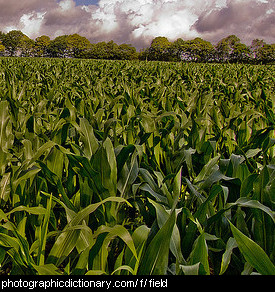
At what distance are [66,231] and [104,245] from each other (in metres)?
0.17

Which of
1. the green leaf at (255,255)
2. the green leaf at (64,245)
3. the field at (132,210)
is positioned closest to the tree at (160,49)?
the field at (132,210)

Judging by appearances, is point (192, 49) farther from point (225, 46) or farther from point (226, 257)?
point (226, 257)

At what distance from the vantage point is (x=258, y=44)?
210 feet

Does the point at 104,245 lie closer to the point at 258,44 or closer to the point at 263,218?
the point at 263,218

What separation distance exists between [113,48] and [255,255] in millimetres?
93791

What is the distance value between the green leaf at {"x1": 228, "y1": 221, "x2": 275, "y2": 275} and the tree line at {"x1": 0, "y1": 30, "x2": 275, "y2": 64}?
8008 centimetres

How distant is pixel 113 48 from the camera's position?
8938 centimetres

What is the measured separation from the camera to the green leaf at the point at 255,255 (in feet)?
3.30

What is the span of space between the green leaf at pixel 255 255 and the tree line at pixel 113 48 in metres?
80.1

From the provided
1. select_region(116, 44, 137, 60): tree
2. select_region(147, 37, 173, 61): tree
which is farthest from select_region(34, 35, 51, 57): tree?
select_region(147, 37, 173, 61): tree

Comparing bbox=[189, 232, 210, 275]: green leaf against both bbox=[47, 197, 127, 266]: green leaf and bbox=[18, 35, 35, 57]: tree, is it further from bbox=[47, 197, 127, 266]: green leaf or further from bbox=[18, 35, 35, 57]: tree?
bbox=[18, 35, 35, 57]: tree

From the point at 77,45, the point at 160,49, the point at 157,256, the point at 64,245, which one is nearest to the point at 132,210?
the point at 64,245

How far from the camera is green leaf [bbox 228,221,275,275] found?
3.30 ft
